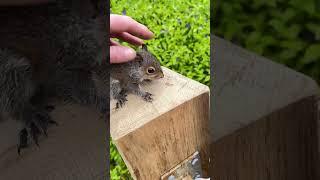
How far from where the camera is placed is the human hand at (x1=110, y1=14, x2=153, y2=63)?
93 centimetres

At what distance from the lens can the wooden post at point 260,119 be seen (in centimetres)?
61

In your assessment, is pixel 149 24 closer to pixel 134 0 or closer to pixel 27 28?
pixel 134 0

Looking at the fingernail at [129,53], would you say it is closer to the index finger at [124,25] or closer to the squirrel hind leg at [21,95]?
the index finger at [124,25]

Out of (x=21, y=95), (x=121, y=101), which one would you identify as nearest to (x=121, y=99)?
(x=121, y=101)

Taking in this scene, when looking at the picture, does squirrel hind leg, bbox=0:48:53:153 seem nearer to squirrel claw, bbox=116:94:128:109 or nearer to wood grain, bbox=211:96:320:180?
squirrel claw, bbox=116:94:128:109

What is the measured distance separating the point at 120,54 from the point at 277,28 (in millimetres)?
427

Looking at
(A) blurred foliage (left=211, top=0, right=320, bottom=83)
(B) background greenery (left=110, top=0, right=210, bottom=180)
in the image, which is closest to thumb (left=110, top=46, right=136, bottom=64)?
(A) blurred foliage (left=211, top=0, right=320, bottom=83)

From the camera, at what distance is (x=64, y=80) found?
2.93 ft

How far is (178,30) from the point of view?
2113mm

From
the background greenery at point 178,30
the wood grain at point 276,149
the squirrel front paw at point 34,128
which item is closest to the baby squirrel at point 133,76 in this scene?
the squirrel front paw at point 34,128

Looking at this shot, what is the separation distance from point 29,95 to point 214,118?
43 centimetres

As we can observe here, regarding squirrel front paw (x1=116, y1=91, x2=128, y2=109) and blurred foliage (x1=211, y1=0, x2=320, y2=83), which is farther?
squirrel front paw (x1=116, y1=91, x2=128, y2=109)

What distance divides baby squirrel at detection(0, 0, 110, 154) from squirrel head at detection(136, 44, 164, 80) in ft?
0.34

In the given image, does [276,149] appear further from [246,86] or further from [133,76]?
[133,76]
